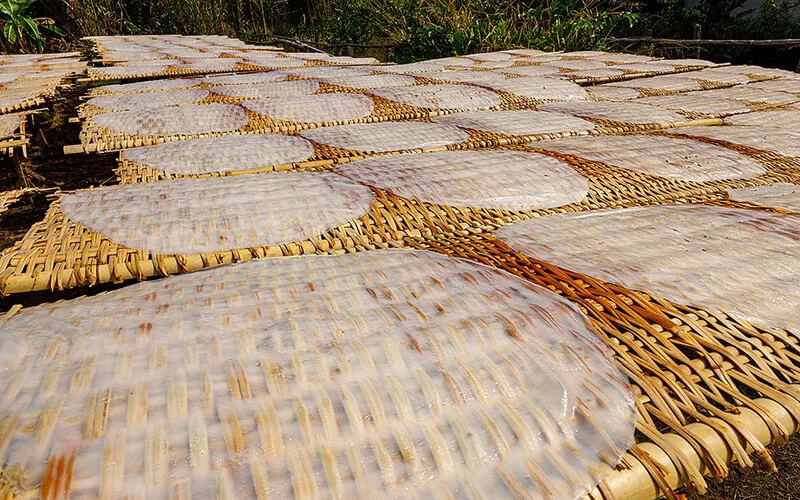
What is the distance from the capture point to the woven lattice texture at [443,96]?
1.90 metres

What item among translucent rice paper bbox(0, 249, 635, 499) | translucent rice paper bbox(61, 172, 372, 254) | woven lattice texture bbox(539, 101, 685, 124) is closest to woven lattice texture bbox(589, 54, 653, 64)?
woven lattice texture bbox(539, 101, 685, 124)

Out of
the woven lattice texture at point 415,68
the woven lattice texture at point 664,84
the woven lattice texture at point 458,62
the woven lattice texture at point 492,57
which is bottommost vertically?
the woven lattice texture at point 664,84

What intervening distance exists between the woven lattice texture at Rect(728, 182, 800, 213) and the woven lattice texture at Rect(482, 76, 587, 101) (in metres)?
1.11

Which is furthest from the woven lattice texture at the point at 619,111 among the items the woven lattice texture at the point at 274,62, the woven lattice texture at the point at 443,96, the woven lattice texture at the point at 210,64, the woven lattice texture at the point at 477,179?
the woven lattice texture at the point at 210,64

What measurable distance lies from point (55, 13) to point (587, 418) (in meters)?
9.24

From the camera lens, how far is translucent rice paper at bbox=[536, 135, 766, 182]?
3.96 ft

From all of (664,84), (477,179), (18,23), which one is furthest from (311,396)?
(18,23)

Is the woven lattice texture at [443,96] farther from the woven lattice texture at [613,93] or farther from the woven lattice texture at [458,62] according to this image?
the woven lattice texture at [458,62]

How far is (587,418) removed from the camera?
1.49ft

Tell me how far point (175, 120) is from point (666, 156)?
1426 millimetres

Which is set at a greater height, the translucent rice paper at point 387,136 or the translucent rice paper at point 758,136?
the translucent rice paper at point 387,136

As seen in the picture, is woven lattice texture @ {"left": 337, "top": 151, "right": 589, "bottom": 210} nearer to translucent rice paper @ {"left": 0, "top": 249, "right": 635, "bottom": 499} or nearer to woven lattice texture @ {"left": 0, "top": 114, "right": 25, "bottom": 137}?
translucent rice paper @ {"left": 0, "top": 249, "right": 635, "bottom": 499}

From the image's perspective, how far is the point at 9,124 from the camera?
145 centimetres

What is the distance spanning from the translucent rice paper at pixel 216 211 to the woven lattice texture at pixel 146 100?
902 mm
